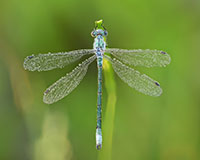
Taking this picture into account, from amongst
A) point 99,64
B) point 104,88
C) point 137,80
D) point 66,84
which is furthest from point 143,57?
point 66,84

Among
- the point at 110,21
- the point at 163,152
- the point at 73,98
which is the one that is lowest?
the point at 163,152

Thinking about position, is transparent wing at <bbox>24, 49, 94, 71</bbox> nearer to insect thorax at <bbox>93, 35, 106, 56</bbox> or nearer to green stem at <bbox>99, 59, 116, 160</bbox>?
insect thorax at <bbox>93, 35, 106, 56</bbox>

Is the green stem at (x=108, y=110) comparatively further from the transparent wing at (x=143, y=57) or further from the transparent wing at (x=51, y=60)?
the transparent wing at (x=51, y=60)

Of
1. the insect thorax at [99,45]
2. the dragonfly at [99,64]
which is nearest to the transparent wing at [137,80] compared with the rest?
the dragonfly at [99,64]

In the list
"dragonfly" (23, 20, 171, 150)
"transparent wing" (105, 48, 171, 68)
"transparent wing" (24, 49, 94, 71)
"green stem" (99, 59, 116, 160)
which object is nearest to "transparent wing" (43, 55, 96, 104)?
"dragonfly" (23, 20, 171, 150)
